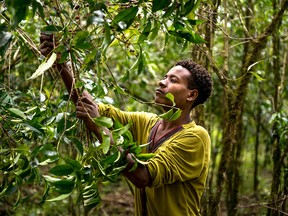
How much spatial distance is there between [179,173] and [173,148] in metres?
0.11

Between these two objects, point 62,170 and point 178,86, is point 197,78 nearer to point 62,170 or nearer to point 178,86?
point 178,86

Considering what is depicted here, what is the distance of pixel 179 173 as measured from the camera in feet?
7.18

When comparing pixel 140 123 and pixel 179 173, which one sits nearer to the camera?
pixel 179 173

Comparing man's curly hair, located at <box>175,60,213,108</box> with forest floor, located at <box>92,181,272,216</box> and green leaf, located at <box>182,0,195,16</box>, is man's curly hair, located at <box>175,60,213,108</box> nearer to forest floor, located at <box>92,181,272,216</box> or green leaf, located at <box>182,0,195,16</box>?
green leaf, located at <box>182,0,195,16</box>

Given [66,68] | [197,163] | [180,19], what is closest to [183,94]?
[197,163]

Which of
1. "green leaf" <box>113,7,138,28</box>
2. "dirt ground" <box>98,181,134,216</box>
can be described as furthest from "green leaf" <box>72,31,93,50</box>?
"dirt ground" <box>98,181,134,216</box>

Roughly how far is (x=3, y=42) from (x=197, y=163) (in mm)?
1123

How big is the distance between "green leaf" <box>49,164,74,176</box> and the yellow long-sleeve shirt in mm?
631

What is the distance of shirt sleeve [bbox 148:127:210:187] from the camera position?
81.9 inches

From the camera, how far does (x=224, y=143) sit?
3.21m

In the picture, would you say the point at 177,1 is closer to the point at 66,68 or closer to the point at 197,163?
the point at 66,68

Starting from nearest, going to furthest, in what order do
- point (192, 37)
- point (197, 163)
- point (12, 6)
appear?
point (12, 6) → point (192, 37) → point (197, 163)

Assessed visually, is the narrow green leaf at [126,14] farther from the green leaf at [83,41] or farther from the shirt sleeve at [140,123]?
the shirt sleeve at [140,123]

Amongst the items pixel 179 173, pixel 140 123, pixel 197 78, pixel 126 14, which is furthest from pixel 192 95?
pixel 126 14
